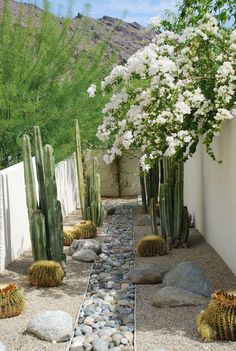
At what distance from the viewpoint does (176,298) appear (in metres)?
6.59

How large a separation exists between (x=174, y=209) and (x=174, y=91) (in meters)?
3.08

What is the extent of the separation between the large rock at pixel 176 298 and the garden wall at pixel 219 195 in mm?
1322

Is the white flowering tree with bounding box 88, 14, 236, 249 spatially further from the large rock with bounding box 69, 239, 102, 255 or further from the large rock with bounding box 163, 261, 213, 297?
the large rock with bounding box 69, 239, 102, 255

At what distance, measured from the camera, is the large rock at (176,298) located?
6.55 meters

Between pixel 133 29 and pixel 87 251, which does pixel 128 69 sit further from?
pixel 133 29

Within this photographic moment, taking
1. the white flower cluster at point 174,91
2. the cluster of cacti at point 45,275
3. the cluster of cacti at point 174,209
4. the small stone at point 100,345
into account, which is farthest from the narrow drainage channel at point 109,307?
the white flower cluster at point 174,91

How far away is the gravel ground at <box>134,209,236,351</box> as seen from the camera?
5410mm

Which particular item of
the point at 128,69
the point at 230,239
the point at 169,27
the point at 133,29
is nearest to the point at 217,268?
the point at 230,239

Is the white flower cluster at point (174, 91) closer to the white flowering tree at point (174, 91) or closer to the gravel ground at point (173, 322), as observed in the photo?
the white flowering tree at point (174, 91)

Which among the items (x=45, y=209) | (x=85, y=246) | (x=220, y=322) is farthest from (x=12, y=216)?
(x=220, y=322)

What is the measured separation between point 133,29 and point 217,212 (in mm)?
42163

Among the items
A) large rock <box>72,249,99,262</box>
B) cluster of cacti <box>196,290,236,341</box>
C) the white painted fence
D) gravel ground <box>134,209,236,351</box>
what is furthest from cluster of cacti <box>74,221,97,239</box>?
cluster of cacti <box>196,290,236,341</box>

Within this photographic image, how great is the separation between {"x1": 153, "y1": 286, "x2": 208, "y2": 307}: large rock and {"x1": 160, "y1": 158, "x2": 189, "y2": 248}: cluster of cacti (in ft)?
9.94

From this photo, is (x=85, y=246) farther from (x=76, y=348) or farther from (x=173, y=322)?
(x=76, y=348)
